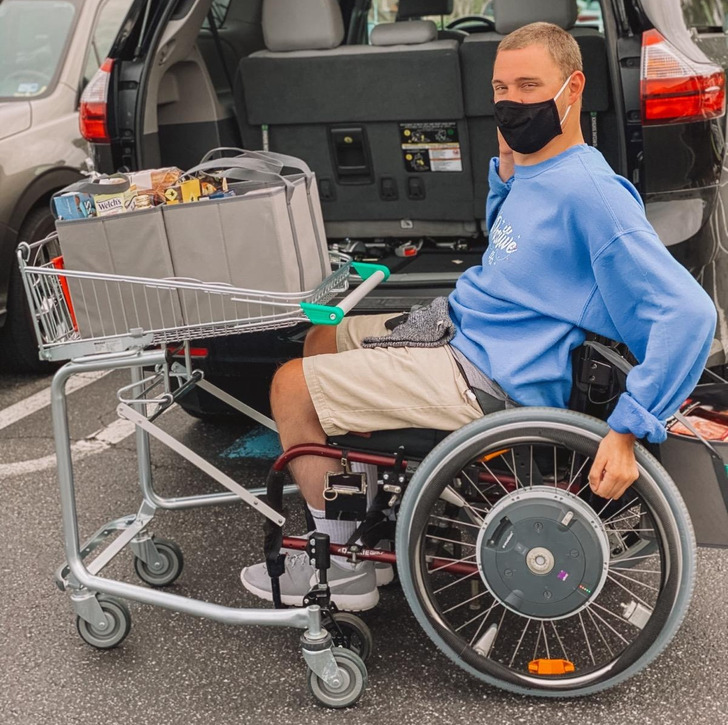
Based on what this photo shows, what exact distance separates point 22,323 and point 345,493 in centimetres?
304

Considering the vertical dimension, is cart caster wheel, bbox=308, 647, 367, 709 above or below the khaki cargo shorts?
below

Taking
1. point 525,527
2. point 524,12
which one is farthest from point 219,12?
point 525,527

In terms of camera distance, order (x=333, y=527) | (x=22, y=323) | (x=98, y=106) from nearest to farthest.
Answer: (x=333, y=527) < (x=98, y=106) < (x=22, y=323)

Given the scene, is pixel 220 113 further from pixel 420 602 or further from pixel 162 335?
pixel 420 602

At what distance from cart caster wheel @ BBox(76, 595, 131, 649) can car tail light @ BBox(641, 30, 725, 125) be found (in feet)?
6.62

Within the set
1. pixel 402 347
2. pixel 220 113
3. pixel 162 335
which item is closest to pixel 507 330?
pixel 402 347

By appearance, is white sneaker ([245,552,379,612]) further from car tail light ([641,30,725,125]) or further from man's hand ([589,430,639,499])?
car tail light ([641,30,725,125])

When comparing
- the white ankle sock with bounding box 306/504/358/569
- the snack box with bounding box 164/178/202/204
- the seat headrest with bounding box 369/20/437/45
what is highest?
the seat headrest with bounding box 369/20/437/45

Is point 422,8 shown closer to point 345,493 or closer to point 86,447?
point 86,447

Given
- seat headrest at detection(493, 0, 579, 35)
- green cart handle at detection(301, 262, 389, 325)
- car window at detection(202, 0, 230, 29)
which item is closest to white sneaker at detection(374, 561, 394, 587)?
green cart handle at detection(301, 262, 389, 325)

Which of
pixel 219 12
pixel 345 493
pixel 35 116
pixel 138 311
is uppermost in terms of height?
pixel 219 12

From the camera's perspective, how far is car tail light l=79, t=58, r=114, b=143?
12.1 ft

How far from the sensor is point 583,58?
12.2 ft

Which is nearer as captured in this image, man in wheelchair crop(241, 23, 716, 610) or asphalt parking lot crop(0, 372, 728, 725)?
man in wheelchair crop(241, 23, 716, 610)
